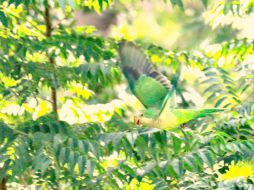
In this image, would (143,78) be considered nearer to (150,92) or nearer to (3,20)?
(150,92)

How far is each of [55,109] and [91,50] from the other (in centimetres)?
34

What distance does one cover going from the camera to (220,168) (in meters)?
3.34

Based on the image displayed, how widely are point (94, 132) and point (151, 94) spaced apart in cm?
40

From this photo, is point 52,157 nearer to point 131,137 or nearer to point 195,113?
point 131,137

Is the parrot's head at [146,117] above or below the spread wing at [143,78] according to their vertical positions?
below

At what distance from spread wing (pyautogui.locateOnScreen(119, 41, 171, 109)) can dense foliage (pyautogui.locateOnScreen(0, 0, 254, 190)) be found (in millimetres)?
132

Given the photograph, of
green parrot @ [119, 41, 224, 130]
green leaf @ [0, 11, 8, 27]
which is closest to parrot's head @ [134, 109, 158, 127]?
green parrot @ [119, 41, 224, 130]

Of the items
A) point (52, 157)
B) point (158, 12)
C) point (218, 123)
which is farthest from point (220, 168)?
point (158, 12)

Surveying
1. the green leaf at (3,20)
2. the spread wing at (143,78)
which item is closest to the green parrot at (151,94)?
the spread wing at (143,78)

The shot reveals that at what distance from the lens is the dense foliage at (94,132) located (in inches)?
118

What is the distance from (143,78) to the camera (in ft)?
9.77

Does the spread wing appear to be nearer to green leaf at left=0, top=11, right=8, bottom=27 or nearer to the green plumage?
the green plumage

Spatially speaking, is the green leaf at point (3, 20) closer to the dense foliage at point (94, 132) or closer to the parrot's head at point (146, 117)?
the dense foliage at point (94, 132)

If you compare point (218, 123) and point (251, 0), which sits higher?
point (251, 0)
